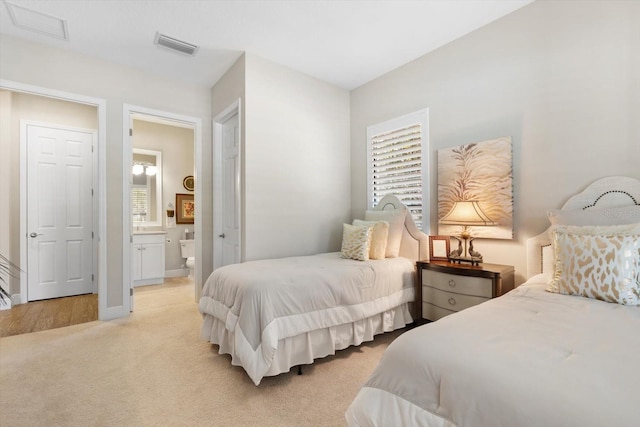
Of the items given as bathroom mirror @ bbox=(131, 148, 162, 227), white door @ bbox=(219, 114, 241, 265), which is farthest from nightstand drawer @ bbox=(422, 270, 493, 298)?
bathroom mirror @ bbox=(131, 148, 162, 227)

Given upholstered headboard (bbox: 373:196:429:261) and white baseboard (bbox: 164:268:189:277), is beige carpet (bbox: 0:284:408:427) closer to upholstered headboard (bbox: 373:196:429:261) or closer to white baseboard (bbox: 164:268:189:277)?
upholstered headboard (bbox: 373:196:429:261)

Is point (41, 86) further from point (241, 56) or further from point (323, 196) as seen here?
point (323, 196)

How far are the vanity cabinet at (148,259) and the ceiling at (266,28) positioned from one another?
2714 millimetres

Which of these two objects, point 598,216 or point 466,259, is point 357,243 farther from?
point 598,216

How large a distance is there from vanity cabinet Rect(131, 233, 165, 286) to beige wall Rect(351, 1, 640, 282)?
4.39m

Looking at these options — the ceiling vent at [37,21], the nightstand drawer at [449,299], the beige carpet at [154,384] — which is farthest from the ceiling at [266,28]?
the beige carpet at [154,384]

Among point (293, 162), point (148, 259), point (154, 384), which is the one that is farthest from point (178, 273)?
point (154, 384)

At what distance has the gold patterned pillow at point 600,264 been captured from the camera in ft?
5.14

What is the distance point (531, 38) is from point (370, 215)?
2092 millimetres

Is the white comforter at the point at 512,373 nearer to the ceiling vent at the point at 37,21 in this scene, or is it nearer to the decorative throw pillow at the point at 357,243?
the decorative throw pillow at the point at 357,243

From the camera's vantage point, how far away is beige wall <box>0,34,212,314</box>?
2.99 m

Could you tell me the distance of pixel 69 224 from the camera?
4.27 m

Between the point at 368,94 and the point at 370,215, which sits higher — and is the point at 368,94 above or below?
above

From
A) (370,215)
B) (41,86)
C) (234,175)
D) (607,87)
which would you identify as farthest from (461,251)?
(41,86)
